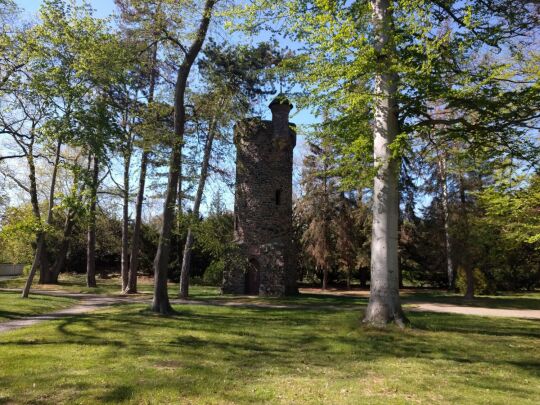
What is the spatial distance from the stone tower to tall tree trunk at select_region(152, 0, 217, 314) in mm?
9528

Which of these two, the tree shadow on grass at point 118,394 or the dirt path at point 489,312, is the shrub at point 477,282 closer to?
the dirt path at point 489,312

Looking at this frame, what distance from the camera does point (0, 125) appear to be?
17.3 meters

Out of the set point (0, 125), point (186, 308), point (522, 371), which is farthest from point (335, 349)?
point (0, 125)

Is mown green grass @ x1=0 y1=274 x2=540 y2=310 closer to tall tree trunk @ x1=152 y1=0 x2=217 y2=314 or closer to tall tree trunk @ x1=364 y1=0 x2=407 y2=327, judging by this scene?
tall tree trunk @ x1=152 y1=0 x2=217 y2=314

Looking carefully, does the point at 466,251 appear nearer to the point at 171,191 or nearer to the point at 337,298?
the point at 337,298

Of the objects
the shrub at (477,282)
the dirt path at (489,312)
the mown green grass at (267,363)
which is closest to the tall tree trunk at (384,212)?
the mown green grass at (267,363)

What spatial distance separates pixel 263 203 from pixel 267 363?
683 inches

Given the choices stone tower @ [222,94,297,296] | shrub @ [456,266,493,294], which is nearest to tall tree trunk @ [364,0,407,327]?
stone tower @ [222,94,297,296]

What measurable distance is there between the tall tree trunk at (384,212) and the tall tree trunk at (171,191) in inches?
243

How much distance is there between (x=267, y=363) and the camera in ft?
24.5

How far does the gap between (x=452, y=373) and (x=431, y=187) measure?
2702 centimetres

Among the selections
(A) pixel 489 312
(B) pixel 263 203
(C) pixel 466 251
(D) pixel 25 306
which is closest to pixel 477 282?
(C) pixel 466 251

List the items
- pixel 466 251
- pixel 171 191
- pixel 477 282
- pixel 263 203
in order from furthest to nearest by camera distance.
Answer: pixel 477 282 < pixel 263 203 < pixel 466 251 < pixel 171 191

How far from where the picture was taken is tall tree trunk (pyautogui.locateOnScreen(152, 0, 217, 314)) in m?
14.2
